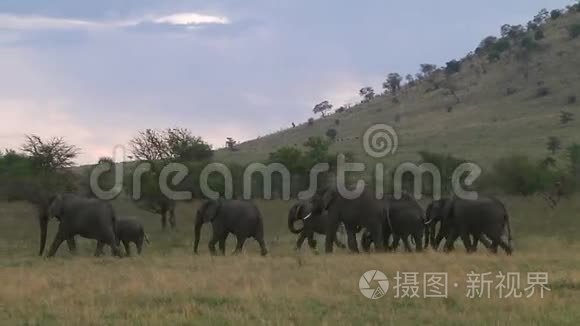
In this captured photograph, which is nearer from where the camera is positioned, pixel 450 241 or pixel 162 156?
pixel 450 241

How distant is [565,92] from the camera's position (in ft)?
353

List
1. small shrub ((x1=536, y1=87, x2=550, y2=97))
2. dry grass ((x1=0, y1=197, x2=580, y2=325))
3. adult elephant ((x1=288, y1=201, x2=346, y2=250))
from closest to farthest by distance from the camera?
dry grass ((x1=0, y1=197, x2=580, y2=325)), adult elephant ((x1=288, y1=201, x2=346, y2=250)), small shrub ((x1=536, y1=87, x2=550, y2=97))

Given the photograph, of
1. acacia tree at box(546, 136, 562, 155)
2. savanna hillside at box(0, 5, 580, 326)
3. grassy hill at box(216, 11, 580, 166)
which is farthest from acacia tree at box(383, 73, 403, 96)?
savanna hillside at box(0, 5, 580, 326)

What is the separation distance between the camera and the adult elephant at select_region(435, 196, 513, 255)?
70.4 feet

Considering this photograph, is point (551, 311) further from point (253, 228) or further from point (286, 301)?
point (253, 228)

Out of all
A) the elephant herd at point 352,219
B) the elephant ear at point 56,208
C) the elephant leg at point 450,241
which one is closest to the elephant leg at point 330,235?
the elephant herd at point 352,219

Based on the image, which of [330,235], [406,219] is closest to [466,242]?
[406,219]

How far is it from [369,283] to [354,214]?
798cm

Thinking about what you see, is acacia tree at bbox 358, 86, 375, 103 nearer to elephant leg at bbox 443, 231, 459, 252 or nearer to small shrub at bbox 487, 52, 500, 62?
small shrub at bbox 487, 52, 500, 62

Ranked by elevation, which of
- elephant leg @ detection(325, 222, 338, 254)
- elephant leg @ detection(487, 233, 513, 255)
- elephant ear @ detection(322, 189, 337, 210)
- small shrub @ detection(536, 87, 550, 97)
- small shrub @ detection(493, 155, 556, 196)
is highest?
small shrub @ detection(536, 87, 550, 97)

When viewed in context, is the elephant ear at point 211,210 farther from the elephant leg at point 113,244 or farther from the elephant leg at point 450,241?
the elephant leg at point 450,241

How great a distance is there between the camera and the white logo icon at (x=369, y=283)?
12695 millimetres

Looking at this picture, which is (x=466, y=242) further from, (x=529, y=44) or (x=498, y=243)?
(x=529, y=44)

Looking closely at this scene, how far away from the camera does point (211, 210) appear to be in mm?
23203
